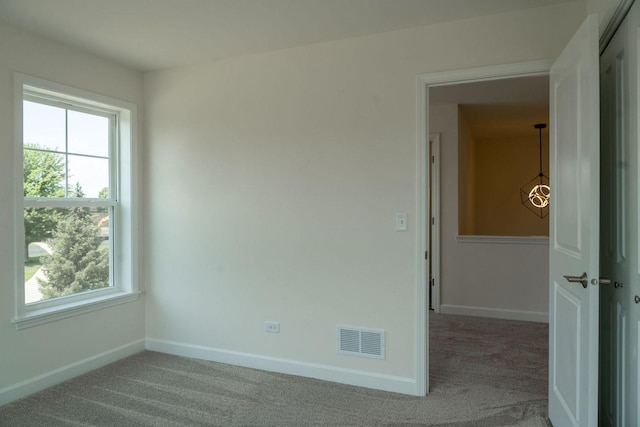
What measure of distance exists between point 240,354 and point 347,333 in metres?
0.95

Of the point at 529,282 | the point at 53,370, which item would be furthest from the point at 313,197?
the point at 529,282

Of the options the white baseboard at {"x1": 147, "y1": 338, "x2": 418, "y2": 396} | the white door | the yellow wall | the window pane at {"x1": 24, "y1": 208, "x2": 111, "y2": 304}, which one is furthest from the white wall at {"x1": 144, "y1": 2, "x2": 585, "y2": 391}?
the yellow wall

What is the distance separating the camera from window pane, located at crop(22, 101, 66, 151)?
3162mm

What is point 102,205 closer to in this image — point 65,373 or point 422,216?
point 65,373

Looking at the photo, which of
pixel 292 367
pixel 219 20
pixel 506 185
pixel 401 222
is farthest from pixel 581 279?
pixel 506 185

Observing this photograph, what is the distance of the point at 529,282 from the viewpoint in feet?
16.7

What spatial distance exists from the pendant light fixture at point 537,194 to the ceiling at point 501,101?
1.03 m

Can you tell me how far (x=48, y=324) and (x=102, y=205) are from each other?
1009 millimetres

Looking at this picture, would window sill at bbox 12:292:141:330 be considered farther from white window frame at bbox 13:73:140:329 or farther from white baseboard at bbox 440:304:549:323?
white baseboard at bbox 440:304:549:323

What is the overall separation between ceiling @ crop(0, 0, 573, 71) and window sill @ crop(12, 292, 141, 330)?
6.29ft

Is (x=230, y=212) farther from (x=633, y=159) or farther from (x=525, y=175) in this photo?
(x=525, y=175)

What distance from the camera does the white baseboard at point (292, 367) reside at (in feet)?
10.2

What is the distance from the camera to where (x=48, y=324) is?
3.22m

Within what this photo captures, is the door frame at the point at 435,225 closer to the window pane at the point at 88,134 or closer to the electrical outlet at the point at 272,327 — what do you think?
the electrical outlet at the point at 272,327
